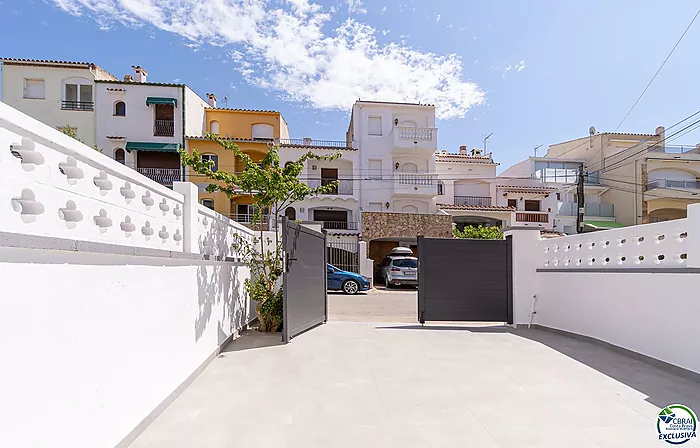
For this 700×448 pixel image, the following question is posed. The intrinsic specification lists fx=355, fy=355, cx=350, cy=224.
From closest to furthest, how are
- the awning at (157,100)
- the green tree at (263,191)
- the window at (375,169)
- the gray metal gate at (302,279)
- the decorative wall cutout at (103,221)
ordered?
the decorative wall cutout at (103,221) < the gray metal gate at (302,279) < the green tree at (263,191) < the awning at (157,100) < the window at (375,169)

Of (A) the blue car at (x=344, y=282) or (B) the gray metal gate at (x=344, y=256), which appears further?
(B) the gray metal gate at (x=344, y=256)

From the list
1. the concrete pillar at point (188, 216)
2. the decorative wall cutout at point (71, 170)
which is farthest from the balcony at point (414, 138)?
the decorative wall cutout at point (71, 170)

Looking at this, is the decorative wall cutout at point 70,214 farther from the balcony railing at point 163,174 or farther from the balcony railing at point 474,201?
the balcony railing at point 474,201

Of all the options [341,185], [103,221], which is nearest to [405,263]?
[341,185]

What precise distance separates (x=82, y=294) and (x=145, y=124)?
69.1ft

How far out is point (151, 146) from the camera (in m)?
19.5

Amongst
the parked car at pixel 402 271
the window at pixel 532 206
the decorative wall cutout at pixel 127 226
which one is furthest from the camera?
the window at pixel 532 206

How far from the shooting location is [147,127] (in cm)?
1980

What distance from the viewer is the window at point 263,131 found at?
2272 centimetres

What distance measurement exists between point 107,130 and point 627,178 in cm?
3229

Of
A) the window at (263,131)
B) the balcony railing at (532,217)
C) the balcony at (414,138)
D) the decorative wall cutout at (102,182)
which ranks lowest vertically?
the decorative wall cutout at (102,182)

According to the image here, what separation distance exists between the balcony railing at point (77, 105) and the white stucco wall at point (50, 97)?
17 centimetres

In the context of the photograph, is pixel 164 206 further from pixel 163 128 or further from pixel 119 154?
pixel 119 154

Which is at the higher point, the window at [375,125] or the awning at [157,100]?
the awning at [157,100]
